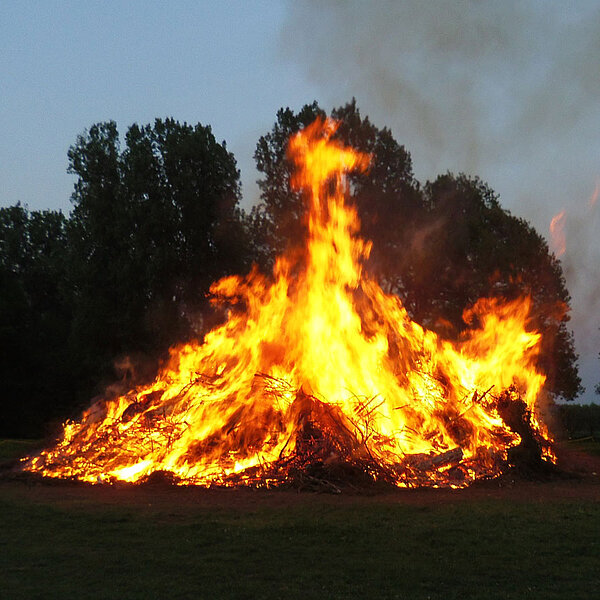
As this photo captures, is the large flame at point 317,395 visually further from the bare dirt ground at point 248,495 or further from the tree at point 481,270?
the tree at point 481,270

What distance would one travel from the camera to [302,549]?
309 inches

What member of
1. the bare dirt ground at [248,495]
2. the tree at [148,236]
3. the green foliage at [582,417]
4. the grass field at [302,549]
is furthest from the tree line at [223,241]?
the grass field at [302,549]

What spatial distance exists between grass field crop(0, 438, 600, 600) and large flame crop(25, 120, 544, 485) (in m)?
2.48

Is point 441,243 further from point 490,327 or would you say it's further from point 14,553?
point 14,553

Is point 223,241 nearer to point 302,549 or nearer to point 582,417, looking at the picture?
point 582,417

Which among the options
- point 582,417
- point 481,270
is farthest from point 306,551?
point 582,417

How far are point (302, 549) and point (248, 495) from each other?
410cm

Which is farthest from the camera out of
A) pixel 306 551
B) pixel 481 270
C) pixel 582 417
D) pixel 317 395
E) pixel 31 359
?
pixel 31 359

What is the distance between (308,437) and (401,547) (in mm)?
5763

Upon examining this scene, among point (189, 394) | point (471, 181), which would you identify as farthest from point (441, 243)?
point (189, 394)

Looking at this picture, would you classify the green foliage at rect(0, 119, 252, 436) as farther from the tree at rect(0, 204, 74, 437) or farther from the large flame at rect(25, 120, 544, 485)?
the large flame at rect(25, 120, 544, 485)

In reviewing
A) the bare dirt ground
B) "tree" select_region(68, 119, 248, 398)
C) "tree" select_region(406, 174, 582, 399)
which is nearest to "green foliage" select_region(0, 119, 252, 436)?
"tree" select_region(68, 119, 248, 398)

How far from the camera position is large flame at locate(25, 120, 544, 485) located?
539 inches

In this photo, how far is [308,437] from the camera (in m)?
13.6
